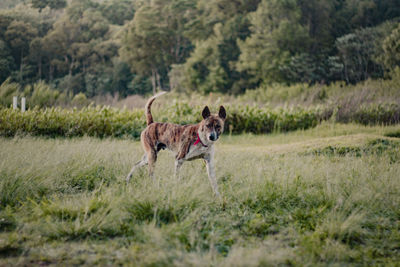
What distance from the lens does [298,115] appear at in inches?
531

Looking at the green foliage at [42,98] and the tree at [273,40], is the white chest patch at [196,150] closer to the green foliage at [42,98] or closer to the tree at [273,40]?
the green foliage at [42,98]

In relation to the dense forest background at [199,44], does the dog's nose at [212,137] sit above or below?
below

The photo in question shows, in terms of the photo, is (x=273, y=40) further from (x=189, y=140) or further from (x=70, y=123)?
(x=189, y=140)

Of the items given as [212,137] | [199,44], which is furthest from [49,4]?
[212,137]

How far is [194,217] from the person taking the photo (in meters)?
3.98

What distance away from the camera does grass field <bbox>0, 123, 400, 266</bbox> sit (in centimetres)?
331

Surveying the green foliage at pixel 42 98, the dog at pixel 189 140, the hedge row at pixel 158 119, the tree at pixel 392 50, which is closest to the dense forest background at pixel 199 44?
the tree at pixel 392 50

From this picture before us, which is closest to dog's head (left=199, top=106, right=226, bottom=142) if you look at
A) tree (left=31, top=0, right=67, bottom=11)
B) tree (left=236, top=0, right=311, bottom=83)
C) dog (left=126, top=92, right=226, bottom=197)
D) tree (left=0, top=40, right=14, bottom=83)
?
dog (left=126, top=92, right=226, bottom=197)

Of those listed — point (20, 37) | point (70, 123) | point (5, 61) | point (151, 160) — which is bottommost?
point (70, 123)

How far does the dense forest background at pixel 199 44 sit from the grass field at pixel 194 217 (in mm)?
22608

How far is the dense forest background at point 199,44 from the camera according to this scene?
28578mm

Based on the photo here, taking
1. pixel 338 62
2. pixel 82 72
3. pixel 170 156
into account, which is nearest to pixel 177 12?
pixel 82 72

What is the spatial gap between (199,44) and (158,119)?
874 inches

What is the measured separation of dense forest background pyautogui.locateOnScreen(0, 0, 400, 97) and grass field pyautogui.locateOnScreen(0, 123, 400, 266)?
22.6 m
